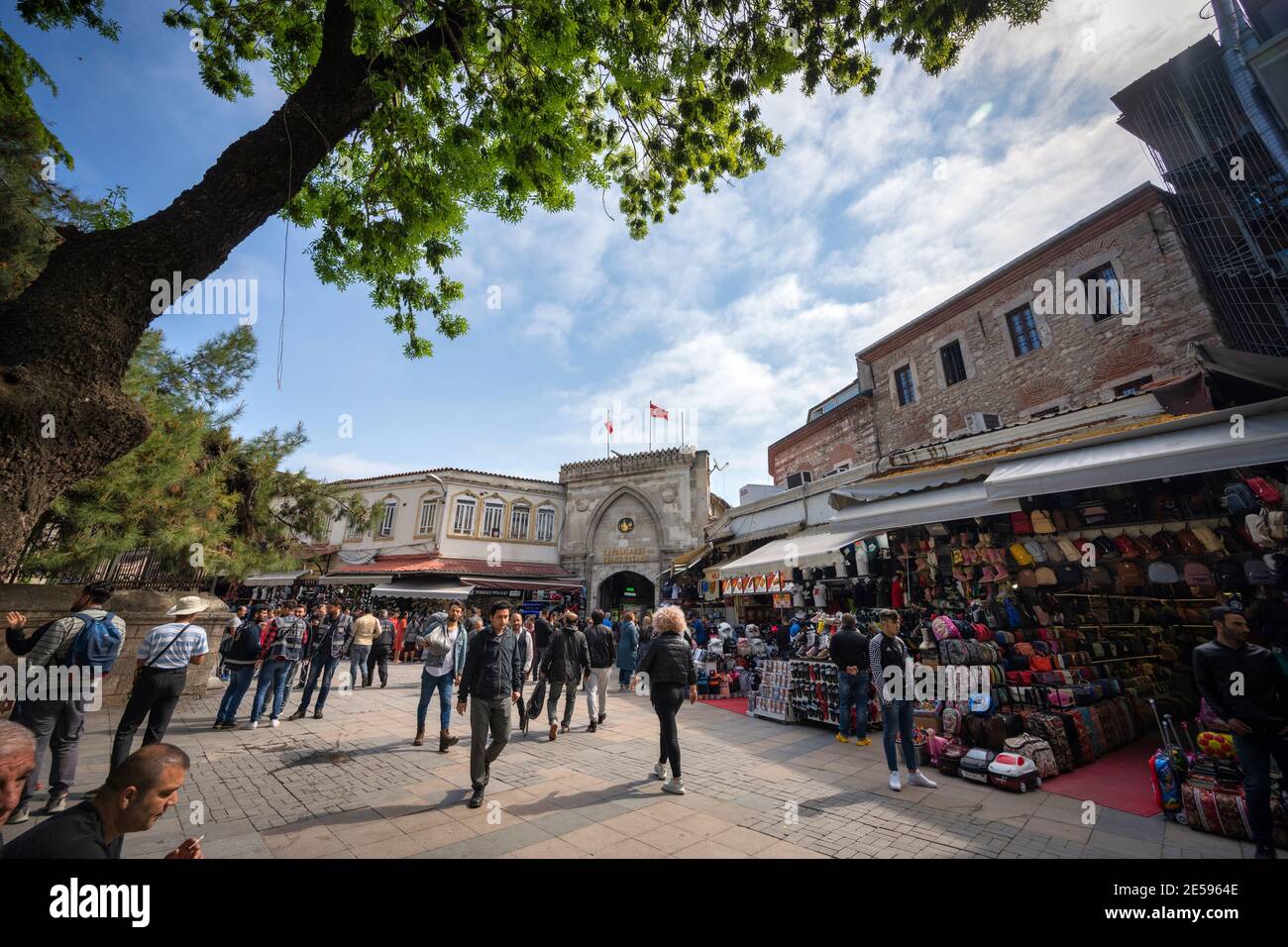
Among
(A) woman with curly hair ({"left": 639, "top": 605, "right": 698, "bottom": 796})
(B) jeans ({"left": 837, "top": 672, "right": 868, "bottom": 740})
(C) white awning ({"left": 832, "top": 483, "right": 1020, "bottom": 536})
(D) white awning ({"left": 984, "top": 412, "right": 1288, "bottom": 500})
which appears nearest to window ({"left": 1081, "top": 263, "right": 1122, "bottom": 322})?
(D) white awning ({"left": 984, "top": 412, "right": 1288, "bottom": 500})

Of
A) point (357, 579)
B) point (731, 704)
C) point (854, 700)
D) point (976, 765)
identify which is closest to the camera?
point (976, 765)

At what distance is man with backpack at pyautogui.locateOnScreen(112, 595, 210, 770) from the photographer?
502 cm

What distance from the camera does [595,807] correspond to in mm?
4824

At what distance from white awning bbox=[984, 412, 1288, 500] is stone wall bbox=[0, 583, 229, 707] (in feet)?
41.9

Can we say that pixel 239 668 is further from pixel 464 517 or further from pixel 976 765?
pixel 464 517

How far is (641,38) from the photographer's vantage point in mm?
5203

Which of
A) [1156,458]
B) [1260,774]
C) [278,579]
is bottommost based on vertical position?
[1260,774]

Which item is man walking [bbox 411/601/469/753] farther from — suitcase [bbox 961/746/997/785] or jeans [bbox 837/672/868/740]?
suitcase [bbox 961/746/997/785]

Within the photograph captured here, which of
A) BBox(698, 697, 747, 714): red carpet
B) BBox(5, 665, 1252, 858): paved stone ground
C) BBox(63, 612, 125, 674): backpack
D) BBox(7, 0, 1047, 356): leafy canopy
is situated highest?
BBox(7, 0, 1047, 356): leafy canopy

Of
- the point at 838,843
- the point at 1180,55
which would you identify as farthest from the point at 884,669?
the point at 1180,55

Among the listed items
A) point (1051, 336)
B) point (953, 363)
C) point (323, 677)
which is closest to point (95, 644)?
point (323, 677)

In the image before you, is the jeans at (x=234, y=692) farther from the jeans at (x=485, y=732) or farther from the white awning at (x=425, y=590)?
the white awning at (x=425, y=590)

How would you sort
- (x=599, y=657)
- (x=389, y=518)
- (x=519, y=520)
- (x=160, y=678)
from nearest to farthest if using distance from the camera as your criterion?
(x=160, y=678), (x=599, y=657), (x=389, y=518), (x=519, y=520)

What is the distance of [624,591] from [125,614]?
20.1 m
